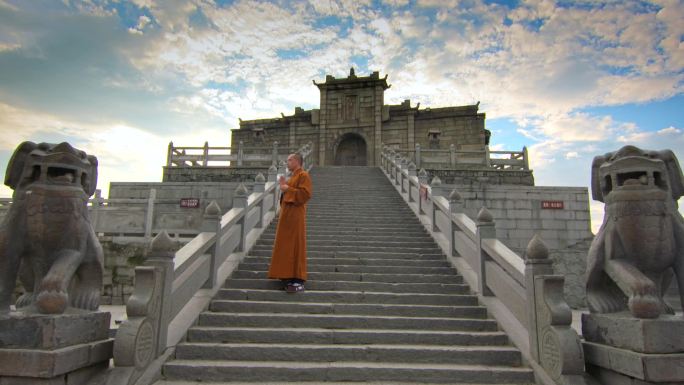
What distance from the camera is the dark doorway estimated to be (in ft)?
68.3

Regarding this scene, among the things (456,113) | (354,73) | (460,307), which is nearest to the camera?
(460,307)

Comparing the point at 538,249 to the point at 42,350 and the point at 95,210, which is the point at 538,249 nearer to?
the point at 42,350

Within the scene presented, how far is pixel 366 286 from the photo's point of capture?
209 inches

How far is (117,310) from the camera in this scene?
804cm

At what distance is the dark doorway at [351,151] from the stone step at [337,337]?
16.9 m

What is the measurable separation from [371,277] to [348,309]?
1044 mm

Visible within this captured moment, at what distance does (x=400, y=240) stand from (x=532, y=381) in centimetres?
404

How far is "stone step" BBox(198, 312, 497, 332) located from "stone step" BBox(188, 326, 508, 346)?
0.65 ft

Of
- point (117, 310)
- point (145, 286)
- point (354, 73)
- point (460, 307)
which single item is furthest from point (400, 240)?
point (354, 73)

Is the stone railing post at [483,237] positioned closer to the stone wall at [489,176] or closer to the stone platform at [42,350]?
the stone platform at [42,350]

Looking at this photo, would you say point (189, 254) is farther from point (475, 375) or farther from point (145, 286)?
point (475, 375)

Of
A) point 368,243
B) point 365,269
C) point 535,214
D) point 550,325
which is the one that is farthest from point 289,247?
point 535,214

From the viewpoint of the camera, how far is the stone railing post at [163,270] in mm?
3520

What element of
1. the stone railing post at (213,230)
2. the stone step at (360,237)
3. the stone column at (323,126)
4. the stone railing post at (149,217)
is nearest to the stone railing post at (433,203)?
the stone step at (360,237)
